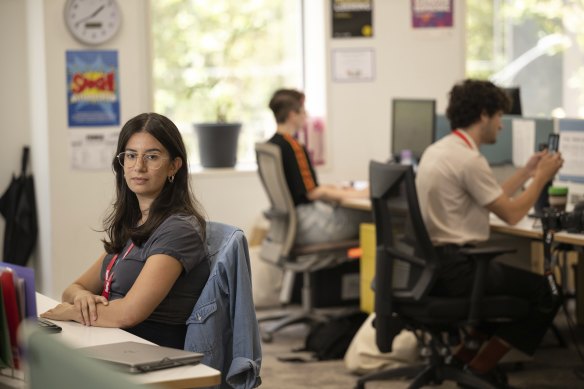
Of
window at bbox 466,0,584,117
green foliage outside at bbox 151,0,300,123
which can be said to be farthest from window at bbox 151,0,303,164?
window at bbox 466,0,584,117

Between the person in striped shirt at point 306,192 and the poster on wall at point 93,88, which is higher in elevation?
the poster on wall at point 93,88

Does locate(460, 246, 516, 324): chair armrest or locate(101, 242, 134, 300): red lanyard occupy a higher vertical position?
locate(101, 242, 134, 300): red lanyard

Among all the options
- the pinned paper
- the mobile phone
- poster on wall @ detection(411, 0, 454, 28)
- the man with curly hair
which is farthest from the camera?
poster on wall @ detection(411, 0, 454, 28)

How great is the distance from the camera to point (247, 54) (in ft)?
21.7

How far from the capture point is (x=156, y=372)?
2.07 m

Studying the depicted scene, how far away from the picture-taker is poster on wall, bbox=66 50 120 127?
571 centimetres

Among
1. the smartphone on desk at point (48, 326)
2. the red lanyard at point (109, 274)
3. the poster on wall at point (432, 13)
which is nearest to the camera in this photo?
the smartphone on desk at point (48, 326)

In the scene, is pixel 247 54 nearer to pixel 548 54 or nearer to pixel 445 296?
pixel 548 54

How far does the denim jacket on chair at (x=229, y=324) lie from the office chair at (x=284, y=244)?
8.36ft

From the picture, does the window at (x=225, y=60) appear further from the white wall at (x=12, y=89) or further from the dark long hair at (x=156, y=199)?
the dark long hair at (x=156, y=199)

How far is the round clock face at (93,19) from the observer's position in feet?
18.6

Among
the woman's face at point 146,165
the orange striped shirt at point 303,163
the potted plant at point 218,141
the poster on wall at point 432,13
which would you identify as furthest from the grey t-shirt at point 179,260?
the poster on wall at point 432,13

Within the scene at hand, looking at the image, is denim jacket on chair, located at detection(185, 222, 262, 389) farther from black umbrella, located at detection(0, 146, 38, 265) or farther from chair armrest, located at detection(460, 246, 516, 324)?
black umbrella, located at detection(0, 146, 38, 265)

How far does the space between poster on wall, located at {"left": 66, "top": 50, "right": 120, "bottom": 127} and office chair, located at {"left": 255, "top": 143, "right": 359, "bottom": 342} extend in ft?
3.32
